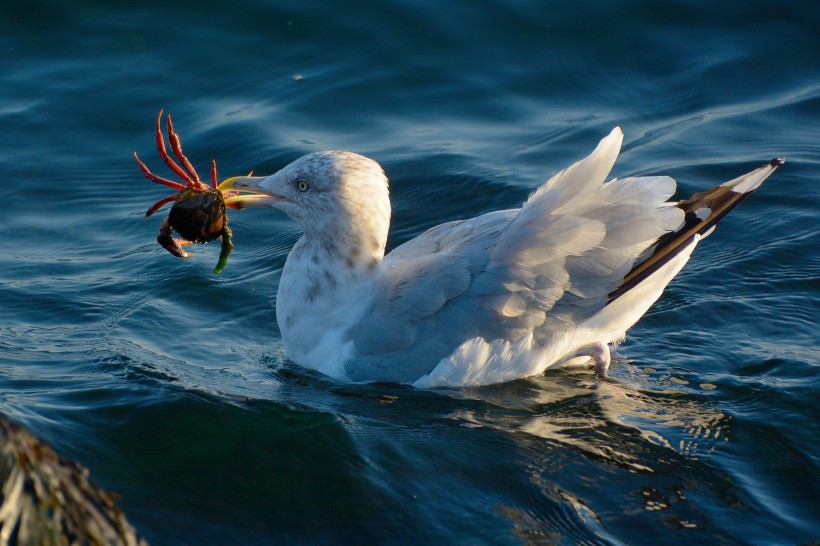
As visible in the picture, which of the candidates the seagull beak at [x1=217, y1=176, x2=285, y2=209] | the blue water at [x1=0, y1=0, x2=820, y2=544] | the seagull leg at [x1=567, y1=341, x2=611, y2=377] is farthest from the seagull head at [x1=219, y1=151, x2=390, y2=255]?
the seagull leg at [x1=567, y1=341, x2=611, y2=377]

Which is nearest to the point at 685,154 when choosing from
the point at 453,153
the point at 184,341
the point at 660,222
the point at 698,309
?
the point at 453,153

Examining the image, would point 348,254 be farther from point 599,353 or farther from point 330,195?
point 599,353

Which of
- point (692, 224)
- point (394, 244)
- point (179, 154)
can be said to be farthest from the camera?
point (394, 244)

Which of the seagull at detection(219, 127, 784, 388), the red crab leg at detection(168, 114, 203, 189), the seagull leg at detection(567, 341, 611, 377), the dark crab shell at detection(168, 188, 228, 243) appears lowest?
the seagull leg at detection(567, 341, 611, 377)

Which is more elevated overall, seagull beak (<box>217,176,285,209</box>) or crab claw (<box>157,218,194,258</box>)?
seagull beak (<box>217,176,285,209</box>)

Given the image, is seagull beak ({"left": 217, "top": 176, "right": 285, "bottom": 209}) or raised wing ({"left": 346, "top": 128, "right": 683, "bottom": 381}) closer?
raised wing ({"left": 346, "top": 128, "right": 683, "bottom": 381})

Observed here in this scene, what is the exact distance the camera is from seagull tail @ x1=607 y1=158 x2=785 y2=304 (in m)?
6.28

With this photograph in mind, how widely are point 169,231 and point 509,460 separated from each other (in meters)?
2.41

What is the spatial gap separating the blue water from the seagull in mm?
208

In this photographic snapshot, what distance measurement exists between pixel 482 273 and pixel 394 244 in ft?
7.96

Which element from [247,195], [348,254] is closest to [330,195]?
[348,254]

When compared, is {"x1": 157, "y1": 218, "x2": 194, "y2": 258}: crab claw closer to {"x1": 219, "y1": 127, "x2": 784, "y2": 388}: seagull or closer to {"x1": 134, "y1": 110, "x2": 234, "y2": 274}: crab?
{"x1": 134, "y1": 110, "x2": 234, "y2": 274}: crab

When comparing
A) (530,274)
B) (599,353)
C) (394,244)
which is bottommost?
(599,353)

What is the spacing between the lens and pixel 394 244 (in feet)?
28.1
